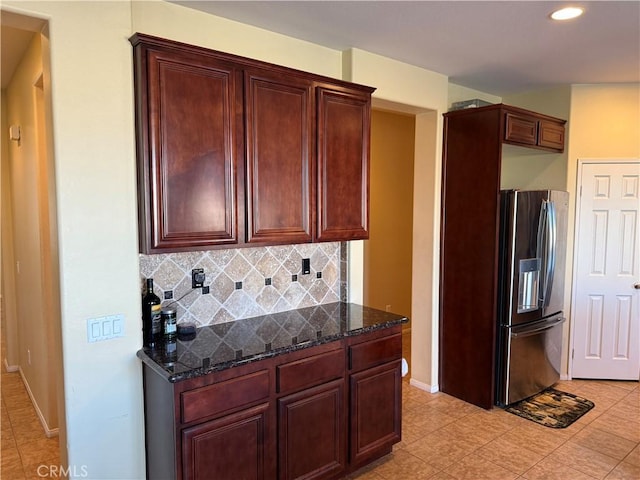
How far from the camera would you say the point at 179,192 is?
214cm

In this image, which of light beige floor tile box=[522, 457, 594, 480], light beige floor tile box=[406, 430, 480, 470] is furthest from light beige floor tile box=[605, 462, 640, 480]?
light beige floor tile box=[406, 430, 480, 470]

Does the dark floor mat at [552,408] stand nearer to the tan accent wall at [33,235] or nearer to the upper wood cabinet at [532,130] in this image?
the upper wood cabinet at [532,130]

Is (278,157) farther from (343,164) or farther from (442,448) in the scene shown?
(442,448)

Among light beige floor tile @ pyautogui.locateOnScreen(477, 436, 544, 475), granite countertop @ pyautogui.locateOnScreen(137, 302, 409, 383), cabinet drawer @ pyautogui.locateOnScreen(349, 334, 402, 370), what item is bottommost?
light beige floor tile @ pyautogui.locateOnScreen(477, 436, 544, 475)

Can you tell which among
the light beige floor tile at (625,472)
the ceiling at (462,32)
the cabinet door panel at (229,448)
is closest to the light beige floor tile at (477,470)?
the light beige floor tile at (625,472)

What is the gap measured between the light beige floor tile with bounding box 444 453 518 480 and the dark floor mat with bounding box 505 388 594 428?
798 mm

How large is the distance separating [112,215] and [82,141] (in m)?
0.36

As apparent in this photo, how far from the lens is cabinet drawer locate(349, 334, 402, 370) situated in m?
2.55

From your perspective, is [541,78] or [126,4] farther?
[541,78]

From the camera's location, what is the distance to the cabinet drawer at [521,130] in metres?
3.41

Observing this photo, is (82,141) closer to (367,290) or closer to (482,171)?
(482,171)

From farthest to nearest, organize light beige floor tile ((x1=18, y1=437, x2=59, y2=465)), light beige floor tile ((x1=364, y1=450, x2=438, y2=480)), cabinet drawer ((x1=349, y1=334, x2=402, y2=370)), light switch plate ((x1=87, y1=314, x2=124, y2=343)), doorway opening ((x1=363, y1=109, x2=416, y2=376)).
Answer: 1. doorway opening ((x1=363, y1=109, x2=416, y2=376))
2. light beige floor tile ((x1=18, y1=437, x2=59, y2=465))
3. light beige floor tile ((x1=364, y1=450, x2=438, y2=480))
4. cabinet drawer ((x1=349, y1=334, x2=402, y2=370))
5. light switch plate ((x1=87, y1=314, x2=124, y2=343))

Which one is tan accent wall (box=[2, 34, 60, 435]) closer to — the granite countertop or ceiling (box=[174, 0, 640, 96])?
the granite countertop

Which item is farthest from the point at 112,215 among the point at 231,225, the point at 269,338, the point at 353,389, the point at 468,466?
the point at 468,466
